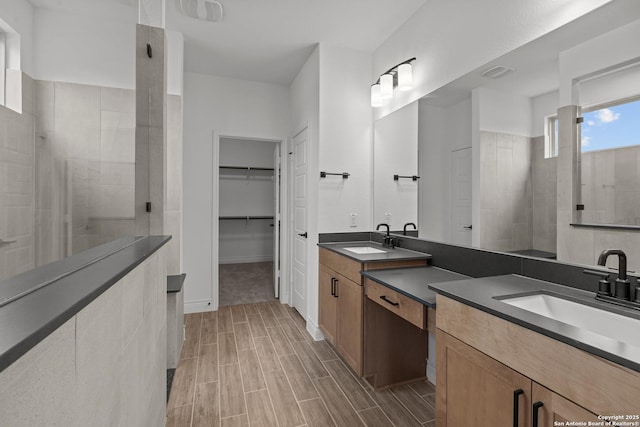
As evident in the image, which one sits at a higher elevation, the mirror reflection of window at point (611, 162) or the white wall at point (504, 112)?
the white wall at point (504, 112)

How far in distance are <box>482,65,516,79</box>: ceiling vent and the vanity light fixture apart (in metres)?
0.73

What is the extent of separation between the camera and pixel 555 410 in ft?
2.94

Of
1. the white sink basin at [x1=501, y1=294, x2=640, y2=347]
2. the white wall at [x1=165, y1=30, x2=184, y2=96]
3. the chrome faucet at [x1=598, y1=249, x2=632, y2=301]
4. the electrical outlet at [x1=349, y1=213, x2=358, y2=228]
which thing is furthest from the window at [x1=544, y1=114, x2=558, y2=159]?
the white wall at [x1=165, y1=30, x2=184, y2=96]

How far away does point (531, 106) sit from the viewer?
152 centimetres

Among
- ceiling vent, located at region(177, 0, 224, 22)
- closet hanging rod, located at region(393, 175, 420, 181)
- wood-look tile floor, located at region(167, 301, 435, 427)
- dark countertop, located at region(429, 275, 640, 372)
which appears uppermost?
ceiling vent, located at region(177, 0, 224, 22)

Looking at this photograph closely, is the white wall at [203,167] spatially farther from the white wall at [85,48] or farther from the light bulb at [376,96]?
the white wall at [85,48]

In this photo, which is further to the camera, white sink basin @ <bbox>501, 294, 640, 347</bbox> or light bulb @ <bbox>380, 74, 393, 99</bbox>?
light bulb @ <bbox>380, 74, 393, 99</bbox>

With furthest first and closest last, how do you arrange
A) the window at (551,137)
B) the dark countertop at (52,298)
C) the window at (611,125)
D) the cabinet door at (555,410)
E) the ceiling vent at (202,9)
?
the ceiling vent at (202,9) → the window at (551,137) → the window at (611,125) → the cabinet door at (555,410) → the dark countertop at (52,298)

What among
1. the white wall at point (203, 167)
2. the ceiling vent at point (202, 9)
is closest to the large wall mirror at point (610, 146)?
the ceiling vent at point (202, 9)

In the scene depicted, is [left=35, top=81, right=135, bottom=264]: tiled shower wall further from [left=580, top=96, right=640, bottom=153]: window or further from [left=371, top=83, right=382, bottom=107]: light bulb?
[left=371, top=83, right=382, bottom=107]: light bulb

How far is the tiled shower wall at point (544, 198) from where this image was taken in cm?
144

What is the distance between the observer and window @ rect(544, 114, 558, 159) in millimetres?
1422

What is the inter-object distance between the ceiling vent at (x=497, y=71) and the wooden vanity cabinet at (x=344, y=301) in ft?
4.13

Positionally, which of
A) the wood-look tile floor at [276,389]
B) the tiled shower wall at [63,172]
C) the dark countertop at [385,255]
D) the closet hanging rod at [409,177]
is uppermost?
the closet hanging rod at [409,177]
